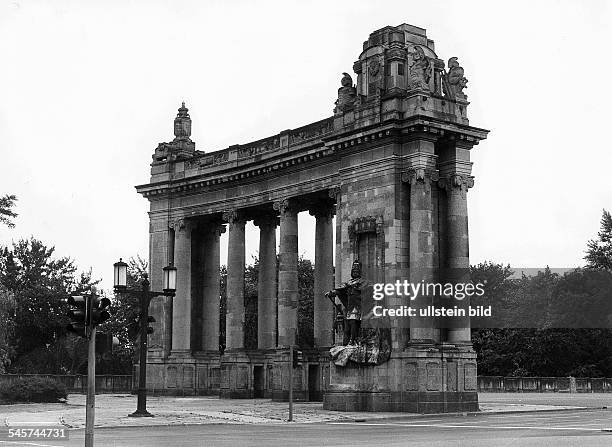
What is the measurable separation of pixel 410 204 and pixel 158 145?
26.1m

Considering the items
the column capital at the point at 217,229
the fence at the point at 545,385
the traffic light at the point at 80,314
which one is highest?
the column capital at the point at 217,229

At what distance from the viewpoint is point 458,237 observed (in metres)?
46.1

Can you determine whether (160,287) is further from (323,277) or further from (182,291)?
(323,277)

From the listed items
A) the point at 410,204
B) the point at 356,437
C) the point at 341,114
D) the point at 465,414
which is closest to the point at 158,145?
the point at 341,114

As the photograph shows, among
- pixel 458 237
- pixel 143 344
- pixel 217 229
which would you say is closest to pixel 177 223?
pixel 217 229

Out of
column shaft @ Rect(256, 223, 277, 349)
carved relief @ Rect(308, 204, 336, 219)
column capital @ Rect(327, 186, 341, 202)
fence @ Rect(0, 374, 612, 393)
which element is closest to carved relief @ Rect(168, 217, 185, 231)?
column shaft @ Rect(256, 223, 277, 349)

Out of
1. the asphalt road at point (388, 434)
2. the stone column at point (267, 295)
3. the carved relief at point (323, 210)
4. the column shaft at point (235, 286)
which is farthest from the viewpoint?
the stone column at point (267, 295)

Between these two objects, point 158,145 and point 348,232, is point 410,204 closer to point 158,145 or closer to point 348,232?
point 348,232

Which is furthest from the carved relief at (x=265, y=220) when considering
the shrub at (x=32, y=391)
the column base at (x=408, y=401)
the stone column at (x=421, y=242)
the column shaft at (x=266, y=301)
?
the column base at (x=408, y=401)

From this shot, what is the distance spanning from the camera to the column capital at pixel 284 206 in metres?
55.5

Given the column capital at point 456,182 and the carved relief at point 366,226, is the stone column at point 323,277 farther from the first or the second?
the column capital at point 456,182

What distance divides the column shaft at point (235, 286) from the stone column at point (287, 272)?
15.3 ft

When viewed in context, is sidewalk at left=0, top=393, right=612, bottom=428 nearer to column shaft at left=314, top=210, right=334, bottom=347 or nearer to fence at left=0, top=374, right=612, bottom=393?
column shaft at left=314, top=210, right=334, bottom=347

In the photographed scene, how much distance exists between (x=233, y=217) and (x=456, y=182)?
58.5 feet
